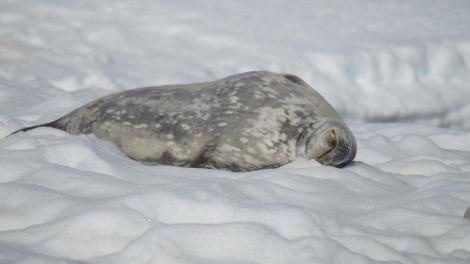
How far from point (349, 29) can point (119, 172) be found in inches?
187

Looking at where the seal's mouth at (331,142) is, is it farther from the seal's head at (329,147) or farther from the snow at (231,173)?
the snow at (231,173)

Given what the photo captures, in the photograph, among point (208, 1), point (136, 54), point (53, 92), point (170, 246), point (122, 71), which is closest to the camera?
point (170, 246)

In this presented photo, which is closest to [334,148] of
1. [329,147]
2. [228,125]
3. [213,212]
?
[329,147]

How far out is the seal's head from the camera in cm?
235

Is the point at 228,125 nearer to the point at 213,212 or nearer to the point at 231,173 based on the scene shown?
the point at 231,173

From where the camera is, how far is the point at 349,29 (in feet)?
20.6

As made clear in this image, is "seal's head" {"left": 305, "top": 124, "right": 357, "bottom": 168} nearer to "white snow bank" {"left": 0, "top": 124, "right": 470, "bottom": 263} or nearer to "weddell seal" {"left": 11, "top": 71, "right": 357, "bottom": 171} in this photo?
"weddell seal" {"left": 11, "top": 71, "right": 357, "bottom": 171}

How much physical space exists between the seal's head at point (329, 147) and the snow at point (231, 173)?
0.22 ft

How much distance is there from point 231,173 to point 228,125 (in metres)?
0.41

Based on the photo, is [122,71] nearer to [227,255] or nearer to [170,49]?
[170,49]

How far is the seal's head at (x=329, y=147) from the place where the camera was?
2348mm

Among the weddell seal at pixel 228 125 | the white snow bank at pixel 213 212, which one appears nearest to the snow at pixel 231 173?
the white snow bank at pixel 213 212

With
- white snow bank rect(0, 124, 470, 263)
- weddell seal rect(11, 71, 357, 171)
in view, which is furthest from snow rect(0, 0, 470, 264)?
weddell seal rect(11, 71, 357, 171)

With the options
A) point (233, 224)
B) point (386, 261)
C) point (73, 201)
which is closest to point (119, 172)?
point (73, 201)
